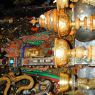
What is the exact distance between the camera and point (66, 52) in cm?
178

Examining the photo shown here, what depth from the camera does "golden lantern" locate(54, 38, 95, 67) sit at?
5.68ft

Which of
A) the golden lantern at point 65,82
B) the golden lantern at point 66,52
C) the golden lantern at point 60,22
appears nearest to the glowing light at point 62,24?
the golden lantern at point 60,22

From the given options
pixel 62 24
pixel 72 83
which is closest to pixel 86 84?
pixel 72 83

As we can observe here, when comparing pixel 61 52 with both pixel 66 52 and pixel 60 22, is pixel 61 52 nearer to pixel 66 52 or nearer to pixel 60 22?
pixel 66 52

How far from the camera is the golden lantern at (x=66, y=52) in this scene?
1.73 m

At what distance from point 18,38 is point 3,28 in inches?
14.8

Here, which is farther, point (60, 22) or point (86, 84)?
point (86, 84)

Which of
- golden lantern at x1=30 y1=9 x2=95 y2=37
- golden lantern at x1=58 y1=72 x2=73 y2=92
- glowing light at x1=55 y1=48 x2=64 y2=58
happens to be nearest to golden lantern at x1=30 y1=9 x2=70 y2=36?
golden lantern at x1=30 y1=9 x2=95 y2=37

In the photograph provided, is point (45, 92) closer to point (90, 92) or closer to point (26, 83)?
point (26, 83)

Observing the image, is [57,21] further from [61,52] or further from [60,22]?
[61,52]

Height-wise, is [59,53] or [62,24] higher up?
[62,24]

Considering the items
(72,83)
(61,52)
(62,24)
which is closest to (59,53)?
(61,52)

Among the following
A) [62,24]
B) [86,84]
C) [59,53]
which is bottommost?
[86,84]

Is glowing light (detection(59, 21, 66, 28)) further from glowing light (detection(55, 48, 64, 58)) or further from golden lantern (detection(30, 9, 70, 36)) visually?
glowing light (detection(55, 48, 64, 58))
